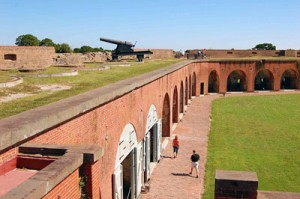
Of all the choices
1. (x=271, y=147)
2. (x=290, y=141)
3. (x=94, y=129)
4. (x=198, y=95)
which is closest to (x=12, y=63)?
(x=94, y=129)

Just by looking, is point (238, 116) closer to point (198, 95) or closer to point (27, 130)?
point (198, 95)

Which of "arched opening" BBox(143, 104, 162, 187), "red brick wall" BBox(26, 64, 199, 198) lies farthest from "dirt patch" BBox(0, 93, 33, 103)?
"arched opening" BBox(143, 104, 162, 187)

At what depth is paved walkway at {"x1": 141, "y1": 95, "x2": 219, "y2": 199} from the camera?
9695mm

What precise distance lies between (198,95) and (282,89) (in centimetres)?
959

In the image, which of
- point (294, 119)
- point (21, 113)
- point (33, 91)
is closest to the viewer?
point (21, 113)

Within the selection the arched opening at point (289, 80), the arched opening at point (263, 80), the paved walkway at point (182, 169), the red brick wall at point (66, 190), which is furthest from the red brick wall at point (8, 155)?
the arched opening at point (289, 80)

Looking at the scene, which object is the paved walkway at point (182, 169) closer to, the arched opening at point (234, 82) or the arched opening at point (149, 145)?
the arched opening at point (149, 145)

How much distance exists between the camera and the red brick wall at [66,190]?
10.8ft

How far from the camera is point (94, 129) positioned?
6191 mm

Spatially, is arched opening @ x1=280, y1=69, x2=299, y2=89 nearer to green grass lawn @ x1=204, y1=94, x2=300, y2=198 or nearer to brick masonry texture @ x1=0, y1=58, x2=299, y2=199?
green grass lawn @ x1=204, y1=94, x2=300, y2=198

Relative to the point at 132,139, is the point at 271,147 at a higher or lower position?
lower

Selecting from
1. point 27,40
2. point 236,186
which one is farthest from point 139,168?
point 27,40

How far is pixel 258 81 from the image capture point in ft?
118

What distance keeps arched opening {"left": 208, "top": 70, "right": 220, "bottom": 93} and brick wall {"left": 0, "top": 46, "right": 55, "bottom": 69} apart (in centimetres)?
2037
